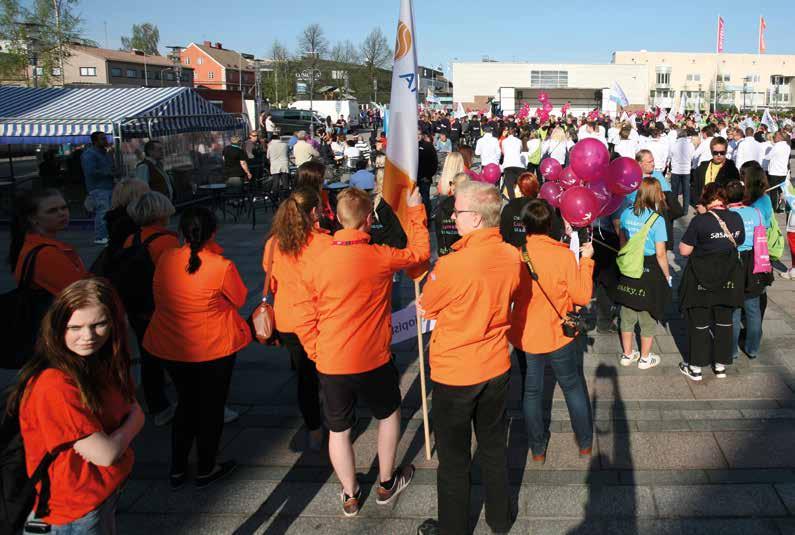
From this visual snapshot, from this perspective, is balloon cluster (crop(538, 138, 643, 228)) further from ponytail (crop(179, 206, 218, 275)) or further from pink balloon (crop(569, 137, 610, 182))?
ponytail (crop(179, 206, 218, 275))

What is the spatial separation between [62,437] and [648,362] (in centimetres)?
485

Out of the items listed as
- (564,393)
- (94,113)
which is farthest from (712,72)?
(564,393)

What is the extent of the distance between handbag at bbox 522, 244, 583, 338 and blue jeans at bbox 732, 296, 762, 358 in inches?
93.6

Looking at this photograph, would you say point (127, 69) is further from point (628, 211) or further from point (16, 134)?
point (628, 211)

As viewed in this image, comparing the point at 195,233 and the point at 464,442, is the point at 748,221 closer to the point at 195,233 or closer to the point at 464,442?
the point at 464,442

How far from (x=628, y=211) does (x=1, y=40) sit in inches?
1349

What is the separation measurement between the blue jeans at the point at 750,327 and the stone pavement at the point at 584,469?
137mm

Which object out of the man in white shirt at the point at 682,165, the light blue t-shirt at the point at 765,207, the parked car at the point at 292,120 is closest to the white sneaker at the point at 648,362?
the light blue t-shirt at the point at 765,207

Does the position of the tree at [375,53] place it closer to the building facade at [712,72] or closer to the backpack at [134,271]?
the building facade at [712,72]

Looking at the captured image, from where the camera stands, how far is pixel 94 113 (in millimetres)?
13406

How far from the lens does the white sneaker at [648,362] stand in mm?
5840

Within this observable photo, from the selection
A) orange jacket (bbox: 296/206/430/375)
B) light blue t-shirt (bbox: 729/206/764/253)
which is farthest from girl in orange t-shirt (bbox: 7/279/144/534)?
light blue t-shirt (bbox: 729/206/764/253)

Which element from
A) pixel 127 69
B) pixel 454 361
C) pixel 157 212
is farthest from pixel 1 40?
pixel 127 69

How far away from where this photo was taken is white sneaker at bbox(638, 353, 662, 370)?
5840 millimetres
